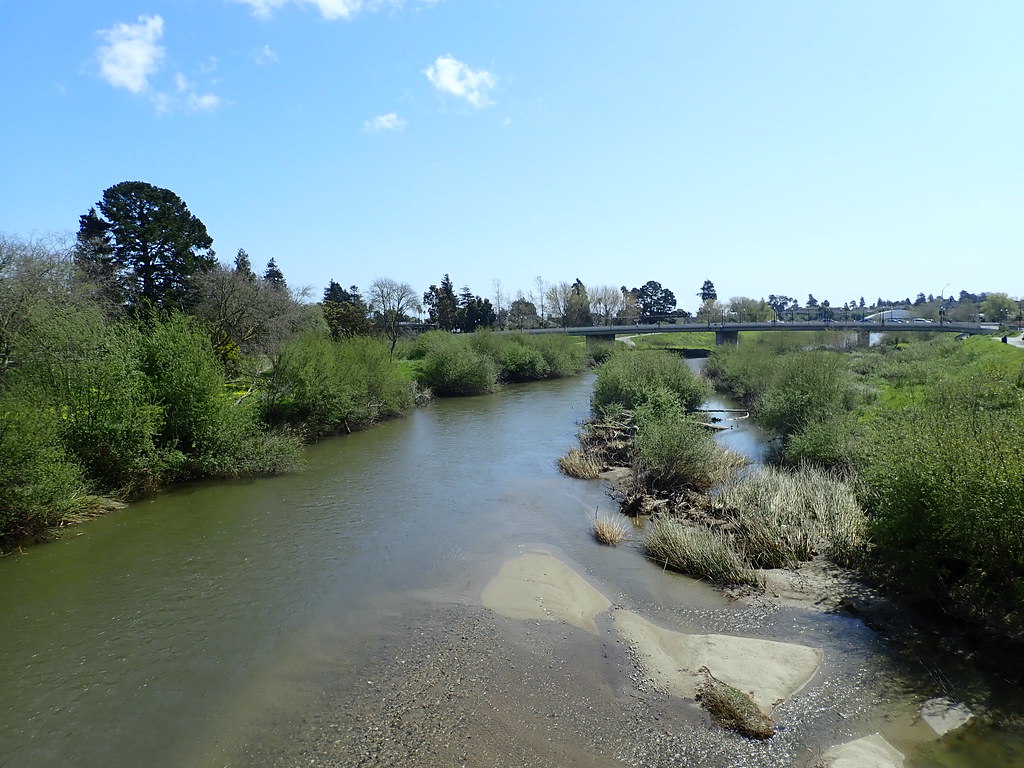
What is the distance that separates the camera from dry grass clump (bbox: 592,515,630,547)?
17375 mm

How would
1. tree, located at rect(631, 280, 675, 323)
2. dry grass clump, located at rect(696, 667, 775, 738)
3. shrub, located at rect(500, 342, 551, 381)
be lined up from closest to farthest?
1. dry grass clump, located at rect(696, 667, 775, 738)
2. shrub, located at rect(500, 342, 551, 381)
3. tree, located at rect(631, 280, 675, 323)

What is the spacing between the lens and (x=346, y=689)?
1073 centimetres

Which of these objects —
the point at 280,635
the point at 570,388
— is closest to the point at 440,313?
the point at 570,388

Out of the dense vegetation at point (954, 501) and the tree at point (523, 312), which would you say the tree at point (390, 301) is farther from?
the dense vegetation at point (954, 501)

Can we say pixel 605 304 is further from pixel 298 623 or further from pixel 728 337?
pixel 298 623


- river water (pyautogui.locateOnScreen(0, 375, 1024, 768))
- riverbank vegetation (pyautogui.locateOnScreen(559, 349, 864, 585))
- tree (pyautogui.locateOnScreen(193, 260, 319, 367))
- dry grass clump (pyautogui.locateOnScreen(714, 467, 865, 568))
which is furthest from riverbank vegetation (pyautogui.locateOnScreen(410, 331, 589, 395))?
dry grass clump (pyautogui.locateOnScreen(714, 467, 865, 568))

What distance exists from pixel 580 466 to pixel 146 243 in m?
36.9

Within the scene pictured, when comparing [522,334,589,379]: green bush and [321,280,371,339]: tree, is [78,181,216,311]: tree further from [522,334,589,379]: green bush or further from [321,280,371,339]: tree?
[522,334,589,379]: green bush

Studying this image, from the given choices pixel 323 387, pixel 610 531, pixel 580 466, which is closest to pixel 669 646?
pixel 610 531

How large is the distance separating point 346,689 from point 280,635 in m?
2.87

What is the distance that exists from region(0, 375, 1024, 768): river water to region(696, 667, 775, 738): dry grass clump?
31 cm

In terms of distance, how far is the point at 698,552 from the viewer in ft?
49.2


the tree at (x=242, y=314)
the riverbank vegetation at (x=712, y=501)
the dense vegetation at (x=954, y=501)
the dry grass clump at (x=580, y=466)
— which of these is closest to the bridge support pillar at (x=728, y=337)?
the riverbank vegetation at (x=712, y=501)

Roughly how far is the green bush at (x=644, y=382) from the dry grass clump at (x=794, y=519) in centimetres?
1474
